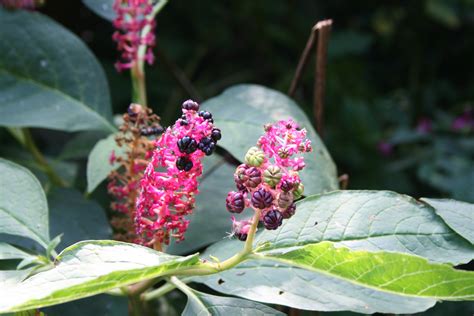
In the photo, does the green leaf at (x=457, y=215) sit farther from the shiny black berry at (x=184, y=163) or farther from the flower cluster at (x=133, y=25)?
the flower cluster at (x=133, y=25)

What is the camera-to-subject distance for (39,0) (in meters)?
1.27

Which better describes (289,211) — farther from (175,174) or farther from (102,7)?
(102,7)

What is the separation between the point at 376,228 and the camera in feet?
2.51

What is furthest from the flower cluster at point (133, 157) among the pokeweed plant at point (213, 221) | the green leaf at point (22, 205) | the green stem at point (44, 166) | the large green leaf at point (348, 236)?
the green stem at point (44, 166)

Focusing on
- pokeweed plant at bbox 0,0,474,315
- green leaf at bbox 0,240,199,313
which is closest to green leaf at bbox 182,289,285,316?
pokeweed plant at bbox 0,0,474,315

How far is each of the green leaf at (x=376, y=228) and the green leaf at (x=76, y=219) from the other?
0.36 meters

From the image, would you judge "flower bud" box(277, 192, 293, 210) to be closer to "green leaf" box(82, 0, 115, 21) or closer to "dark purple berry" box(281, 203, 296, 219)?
"dark purple berry" box(281, 203, 296, 219)

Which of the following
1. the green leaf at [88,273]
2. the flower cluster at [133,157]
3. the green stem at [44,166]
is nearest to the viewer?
the green leaf at [88,273]

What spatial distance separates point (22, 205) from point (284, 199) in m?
0.40

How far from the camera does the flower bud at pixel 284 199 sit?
689mm

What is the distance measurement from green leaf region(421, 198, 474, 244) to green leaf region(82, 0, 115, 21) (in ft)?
2.55

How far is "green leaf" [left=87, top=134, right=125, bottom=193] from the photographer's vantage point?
1.01 m

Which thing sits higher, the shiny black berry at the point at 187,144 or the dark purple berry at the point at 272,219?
the shiny black berry at the point at 187,144

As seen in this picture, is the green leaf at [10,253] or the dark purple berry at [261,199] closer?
the dark purple berry at [261,199]
